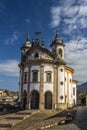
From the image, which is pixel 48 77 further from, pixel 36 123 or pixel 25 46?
pixel 36 123

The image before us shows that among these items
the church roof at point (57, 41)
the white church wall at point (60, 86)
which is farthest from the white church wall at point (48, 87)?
the church roof at point (57, 41)

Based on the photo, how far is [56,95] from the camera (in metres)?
42.6

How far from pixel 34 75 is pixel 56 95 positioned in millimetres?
5529

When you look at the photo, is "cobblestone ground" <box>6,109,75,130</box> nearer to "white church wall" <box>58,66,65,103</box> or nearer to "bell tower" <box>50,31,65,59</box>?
"white church wall" <box>58,66,65,103</box>

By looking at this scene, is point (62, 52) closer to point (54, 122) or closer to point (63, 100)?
point (63, 100)

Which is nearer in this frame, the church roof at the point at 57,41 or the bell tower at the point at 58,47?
the bell tower at the point at 58,47

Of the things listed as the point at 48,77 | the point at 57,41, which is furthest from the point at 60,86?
the point at 57,41

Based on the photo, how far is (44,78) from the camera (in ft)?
140

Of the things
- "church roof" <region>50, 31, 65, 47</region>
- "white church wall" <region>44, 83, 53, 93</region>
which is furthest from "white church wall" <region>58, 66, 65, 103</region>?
"church roof" <region>50, 31, 65, 47</region>

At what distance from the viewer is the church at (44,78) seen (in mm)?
42438

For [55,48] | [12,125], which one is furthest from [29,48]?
[12,125]

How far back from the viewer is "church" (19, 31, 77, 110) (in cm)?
4244

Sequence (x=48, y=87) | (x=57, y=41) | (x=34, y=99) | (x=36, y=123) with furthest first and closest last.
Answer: (x=57, y=41)
(x=34, y=99)
(x=48, y=87)
(x=36, y=123)

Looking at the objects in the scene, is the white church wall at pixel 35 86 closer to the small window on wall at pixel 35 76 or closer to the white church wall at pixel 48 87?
the small window on wall at pixel 35 76
